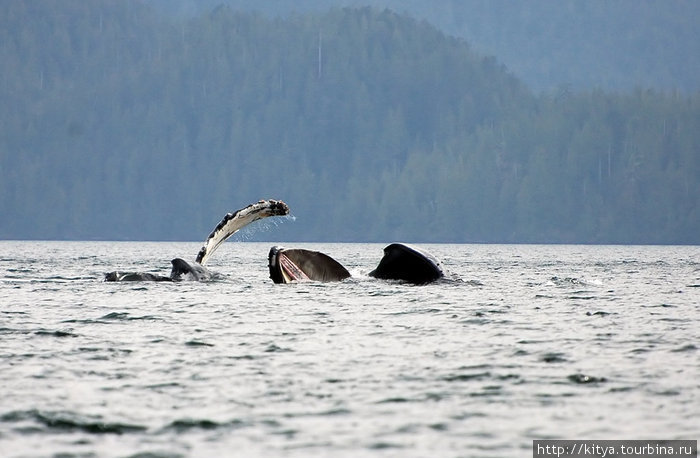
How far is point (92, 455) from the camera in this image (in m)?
7.83

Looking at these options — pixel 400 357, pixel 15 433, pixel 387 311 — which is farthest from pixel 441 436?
pixel 387 311

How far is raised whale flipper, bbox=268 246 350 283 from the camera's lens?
25.8 m

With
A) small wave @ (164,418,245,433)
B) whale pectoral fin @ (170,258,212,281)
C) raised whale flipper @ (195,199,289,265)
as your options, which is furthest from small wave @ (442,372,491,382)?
whale pectoral fin @ (170,258,212,281)

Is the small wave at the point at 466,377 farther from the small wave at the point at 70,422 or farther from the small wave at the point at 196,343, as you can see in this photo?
the small wave at the point at 196,343

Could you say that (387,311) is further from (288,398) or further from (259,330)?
(288,398)

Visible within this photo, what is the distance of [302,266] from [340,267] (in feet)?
4.93

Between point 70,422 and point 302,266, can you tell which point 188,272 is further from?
point 70,422

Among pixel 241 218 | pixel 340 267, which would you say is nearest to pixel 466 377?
pixel 241 218

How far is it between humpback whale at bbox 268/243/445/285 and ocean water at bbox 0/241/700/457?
5050mm

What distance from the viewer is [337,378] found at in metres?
11.1

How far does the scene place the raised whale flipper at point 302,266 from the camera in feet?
84.7

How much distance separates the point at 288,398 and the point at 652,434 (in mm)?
3402

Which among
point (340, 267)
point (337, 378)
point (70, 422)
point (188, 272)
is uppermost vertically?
point (340, 267)

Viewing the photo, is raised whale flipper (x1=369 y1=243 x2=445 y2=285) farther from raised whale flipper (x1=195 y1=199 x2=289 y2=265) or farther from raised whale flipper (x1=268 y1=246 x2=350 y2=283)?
raised whale flipper (x1=195 y1=199 x2=289 y2=265)
